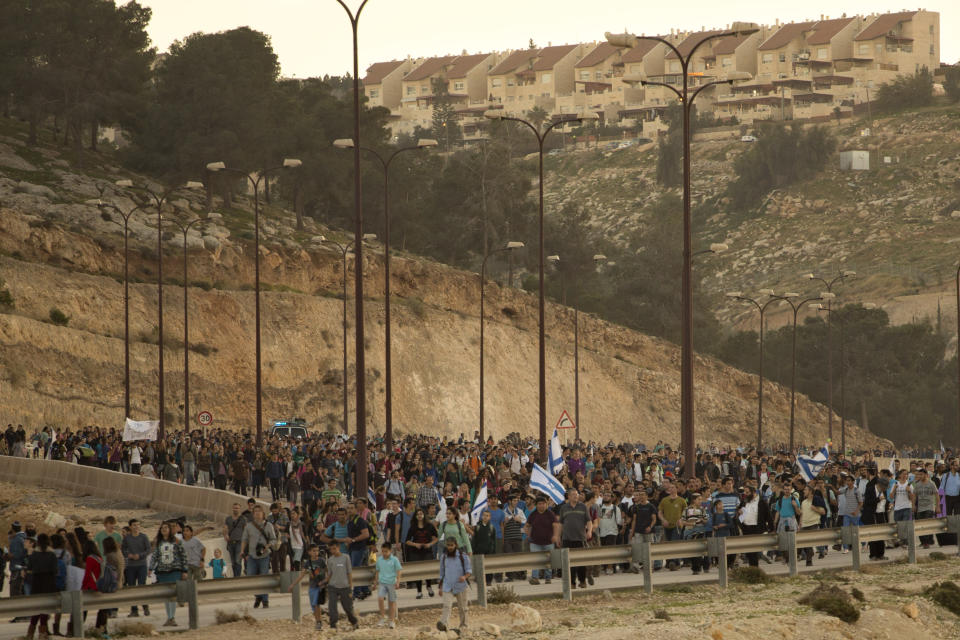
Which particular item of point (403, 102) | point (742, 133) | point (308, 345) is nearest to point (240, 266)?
point (308, 345)

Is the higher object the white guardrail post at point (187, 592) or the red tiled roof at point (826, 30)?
the red tiled roof at point (826, 30)

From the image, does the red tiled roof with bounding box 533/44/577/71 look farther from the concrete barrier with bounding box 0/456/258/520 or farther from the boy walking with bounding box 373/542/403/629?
the boy walking with bounding box 373/542/403/629

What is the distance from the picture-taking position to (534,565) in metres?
18.4

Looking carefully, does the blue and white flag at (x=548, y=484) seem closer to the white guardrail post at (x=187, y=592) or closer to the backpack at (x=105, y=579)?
the white guardrail post at (x=187, y=592)

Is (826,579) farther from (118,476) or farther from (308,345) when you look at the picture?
(308,345)

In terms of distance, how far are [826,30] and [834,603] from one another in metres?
A: 155

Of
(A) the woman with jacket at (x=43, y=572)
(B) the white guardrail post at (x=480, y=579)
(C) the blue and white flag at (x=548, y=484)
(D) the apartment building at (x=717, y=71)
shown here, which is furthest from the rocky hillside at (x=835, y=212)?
(A) the woman with jacket at (x=43, y=572)

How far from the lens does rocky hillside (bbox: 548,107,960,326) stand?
124875 mm

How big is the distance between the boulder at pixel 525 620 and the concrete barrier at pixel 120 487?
1742 cm

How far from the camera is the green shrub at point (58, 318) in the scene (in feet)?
221

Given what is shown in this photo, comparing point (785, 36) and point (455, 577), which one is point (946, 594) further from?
point (785, 36)

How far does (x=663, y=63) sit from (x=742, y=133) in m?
12.4

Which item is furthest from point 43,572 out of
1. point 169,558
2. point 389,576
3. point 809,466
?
point 809,466

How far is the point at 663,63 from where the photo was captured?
16888 centimetres
